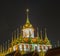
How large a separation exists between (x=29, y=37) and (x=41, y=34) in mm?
5671

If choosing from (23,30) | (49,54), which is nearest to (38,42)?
(23,30)

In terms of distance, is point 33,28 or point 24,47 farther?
point 33,28

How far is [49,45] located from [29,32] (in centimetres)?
301

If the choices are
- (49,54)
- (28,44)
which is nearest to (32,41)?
(28,44)

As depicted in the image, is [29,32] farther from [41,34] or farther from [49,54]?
[49,54]

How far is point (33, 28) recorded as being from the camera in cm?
3597

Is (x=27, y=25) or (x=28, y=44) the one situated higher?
(x=27, y=25)

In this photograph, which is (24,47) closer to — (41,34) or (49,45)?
(49,45)

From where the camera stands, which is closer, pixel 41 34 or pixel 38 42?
pixel 38 42

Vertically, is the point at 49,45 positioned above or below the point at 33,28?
below

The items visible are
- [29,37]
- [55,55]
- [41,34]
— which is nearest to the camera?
[55,55]

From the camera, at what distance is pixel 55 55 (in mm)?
3271

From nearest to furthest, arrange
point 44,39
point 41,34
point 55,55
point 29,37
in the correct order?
point 55,55
point 29,37
point 44,39
point 41,34

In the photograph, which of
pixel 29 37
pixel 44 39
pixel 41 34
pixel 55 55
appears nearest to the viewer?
pixel 55 55
